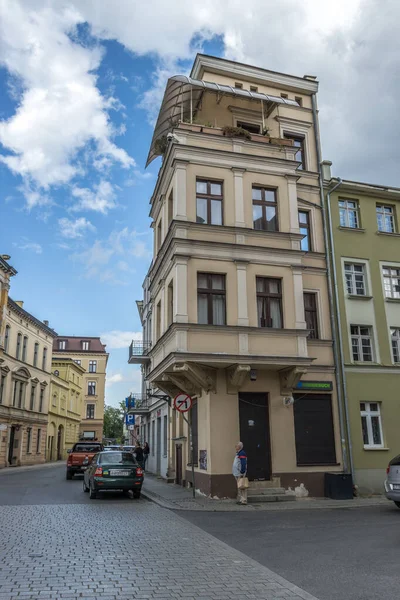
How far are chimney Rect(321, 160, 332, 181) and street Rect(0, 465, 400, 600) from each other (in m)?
13.3

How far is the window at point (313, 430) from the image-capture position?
17391 millimetres

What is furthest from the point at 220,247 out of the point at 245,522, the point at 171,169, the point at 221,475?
the point at 245,522

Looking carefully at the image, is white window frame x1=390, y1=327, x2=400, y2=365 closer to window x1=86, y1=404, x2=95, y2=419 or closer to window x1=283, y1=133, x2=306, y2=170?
window x1=283, y1=133, x2=306, y2=170

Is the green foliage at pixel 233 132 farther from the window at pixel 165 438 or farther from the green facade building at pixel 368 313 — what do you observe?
the window at pixel 165 438

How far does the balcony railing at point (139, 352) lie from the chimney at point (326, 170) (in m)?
15.1

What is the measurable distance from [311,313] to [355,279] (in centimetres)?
273

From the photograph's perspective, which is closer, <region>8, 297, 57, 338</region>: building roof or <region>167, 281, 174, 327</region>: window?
<region>167, 281, 174, 327</region>: window

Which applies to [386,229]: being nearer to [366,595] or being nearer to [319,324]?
[319,324]

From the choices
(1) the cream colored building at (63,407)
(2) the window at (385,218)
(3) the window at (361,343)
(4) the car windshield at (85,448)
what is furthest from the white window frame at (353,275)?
(1) the cream colored building at (63,407)

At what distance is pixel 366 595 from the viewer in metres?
5.89

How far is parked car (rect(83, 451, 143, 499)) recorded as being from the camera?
16.5 m

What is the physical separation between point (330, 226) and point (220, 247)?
5.74 metres

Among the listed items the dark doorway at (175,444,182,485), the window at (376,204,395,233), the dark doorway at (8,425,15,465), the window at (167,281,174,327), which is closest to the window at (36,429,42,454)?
the dark doorway at (8,425,15,465)

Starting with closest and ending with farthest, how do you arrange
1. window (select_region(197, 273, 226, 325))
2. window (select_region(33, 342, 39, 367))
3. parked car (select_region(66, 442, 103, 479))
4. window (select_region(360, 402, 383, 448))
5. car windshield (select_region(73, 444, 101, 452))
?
window (select_region(197, 273, 226, 325)), window (select_region(360, 402, 383, 448)), parked car (select_region(66, 442, 103, 479)), car windshield (select_region(73, 444, 101, 452)), window (select_region(33, 342, 39, 367))
